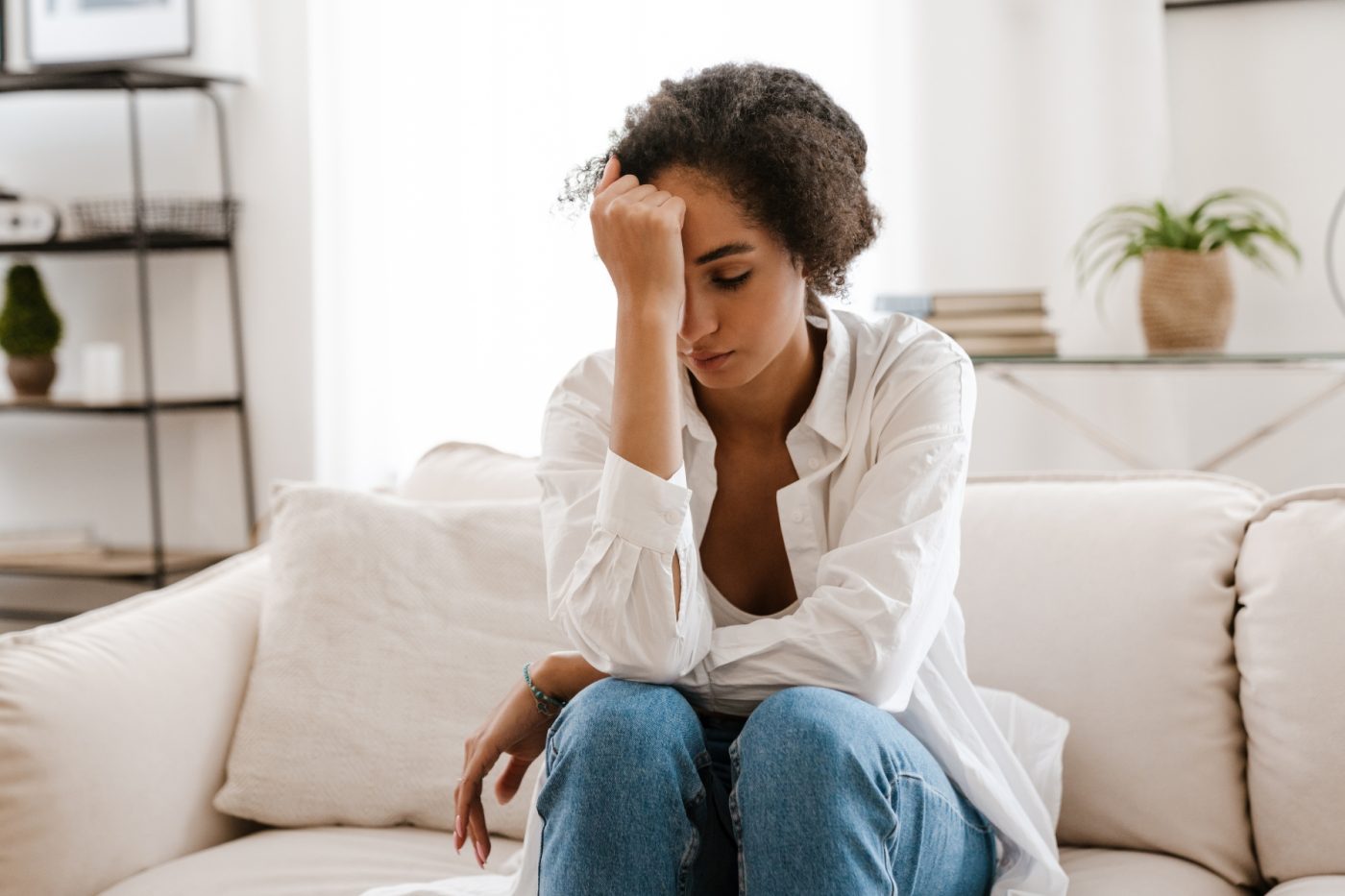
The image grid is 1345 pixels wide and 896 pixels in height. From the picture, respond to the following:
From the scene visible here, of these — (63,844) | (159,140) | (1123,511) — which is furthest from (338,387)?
(1123,511)

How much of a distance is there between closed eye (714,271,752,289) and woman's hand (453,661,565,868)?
0.44m

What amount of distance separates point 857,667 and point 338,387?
8.57ft

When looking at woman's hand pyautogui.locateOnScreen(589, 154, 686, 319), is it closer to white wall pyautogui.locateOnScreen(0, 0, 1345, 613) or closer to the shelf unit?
white wall pyautogui.locateOnScreen(0, 0, 1345, 613)

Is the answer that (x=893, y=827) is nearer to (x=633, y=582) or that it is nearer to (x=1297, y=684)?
(x=633, y=582)

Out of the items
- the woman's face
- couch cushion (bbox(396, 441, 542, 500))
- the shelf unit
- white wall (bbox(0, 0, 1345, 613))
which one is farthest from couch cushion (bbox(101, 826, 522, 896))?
the shelf unit

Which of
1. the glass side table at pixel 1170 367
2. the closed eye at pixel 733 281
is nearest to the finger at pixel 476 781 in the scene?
the closed eye at pixel 733 281

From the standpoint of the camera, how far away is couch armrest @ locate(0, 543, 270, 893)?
1487 mm

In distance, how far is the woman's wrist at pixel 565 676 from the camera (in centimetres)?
136

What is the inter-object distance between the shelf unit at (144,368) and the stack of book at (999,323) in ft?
6.50

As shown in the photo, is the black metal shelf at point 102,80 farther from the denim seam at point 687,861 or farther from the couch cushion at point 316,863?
the denim seam at point 687,861

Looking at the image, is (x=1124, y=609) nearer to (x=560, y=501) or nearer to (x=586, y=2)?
(x=560, y=501)

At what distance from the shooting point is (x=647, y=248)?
1.28m

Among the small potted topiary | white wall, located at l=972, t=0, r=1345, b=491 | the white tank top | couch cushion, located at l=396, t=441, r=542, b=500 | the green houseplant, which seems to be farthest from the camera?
the small potted topiary

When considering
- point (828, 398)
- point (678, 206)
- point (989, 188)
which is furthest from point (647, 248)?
point (989, 188)
